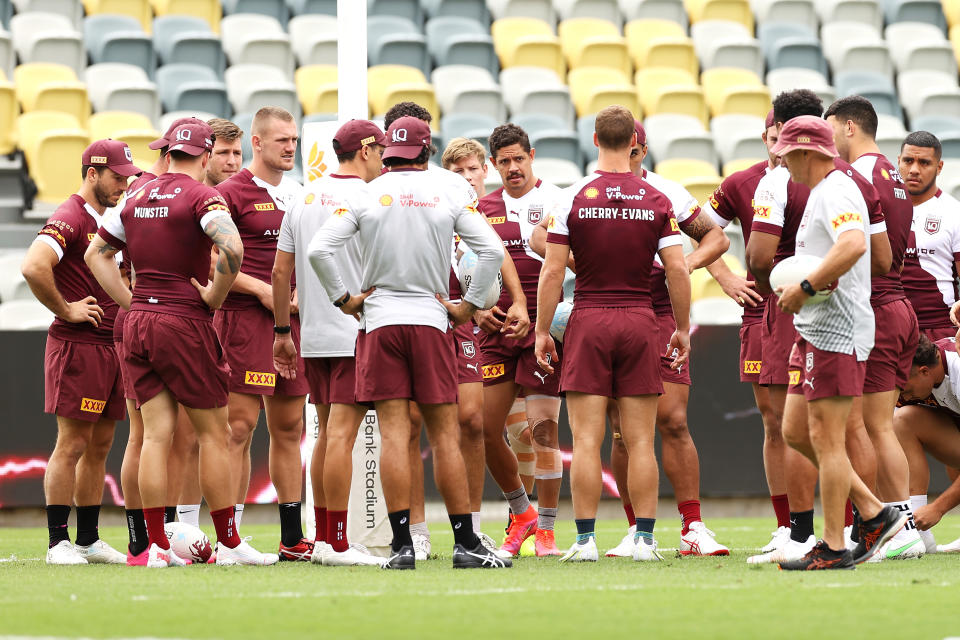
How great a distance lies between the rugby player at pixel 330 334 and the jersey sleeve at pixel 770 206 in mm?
2081

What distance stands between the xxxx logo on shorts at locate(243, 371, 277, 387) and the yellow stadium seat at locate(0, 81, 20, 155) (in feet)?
24.9

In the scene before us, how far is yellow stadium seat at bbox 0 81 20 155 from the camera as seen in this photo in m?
14.4

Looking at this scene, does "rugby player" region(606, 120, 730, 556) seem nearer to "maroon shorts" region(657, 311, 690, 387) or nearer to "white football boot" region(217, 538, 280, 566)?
"maroon shorts" region(657, 311, 690, 387)

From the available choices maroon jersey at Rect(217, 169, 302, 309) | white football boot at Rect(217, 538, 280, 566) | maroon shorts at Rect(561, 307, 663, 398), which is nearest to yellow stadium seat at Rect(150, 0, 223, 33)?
maroon jersey at Rect(217, 169, 302, 309)

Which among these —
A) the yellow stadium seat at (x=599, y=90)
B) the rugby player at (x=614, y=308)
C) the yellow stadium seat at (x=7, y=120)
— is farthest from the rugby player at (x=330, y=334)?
the yellow stadium seat at (x=599, y=90)

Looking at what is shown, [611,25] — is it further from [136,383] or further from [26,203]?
[136,383]

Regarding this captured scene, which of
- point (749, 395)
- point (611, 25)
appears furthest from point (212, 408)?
point (611, 25)

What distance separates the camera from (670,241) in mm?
7598

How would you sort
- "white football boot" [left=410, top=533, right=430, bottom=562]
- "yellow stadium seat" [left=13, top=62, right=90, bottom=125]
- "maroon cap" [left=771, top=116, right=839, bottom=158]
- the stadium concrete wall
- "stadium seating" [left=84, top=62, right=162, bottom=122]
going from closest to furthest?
"maroon cap" [left=771, top=116, right=839, bottom=158] → "white football boot" [left=410, top=533, right=430, bottom=562] → the stadium concrete wall → "yellow stadium seat" [left=13, top=62, right=90, bottom=125] → "stadium seating" [left=84, top=62, right=162, bottom=122]

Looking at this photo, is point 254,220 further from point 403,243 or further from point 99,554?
point 99,554

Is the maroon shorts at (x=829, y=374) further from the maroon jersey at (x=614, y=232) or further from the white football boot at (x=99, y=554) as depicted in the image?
the white football boot at (x=99, y=554)

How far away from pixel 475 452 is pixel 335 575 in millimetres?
1957

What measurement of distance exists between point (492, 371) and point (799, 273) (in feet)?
8.96

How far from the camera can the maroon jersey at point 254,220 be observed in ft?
26.7
